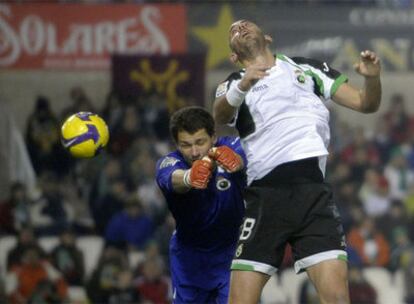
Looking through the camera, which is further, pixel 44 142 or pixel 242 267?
pixel 44 142

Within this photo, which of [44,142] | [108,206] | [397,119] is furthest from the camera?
[397,119]

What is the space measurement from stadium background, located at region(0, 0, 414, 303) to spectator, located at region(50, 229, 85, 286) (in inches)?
2.4

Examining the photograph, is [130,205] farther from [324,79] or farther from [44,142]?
[324,79]

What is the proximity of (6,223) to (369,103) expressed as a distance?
29.7 feet

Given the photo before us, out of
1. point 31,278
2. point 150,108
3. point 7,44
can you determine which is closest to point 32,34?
point 7,44

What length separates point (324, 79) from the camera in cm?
699

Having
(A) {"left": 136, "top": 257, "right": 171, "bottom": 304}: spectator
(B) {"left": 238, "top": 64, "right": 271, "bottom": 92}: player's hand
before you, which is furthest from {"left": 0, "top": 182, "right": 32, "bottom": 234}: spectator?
(B) {"left": 238, "top": 64, "right": 271, "bottom": 92}: player's hand

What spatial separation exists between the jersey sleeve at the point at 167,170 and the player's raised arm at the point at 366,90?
45.4 inches

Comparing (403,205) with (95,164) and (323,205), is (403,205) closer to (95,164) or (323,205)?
(95,164)

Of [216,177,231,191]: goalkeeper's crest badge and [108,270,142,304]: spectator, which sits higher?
[216,177,231,191]: goalkeeper's crest badge

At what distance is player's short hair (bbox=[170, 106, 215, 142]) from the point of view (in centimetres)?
733

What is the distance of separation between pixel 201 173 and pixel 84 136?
1603 mm

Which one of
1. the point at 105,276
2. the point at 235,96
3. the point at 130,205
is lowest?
the point at 105,276

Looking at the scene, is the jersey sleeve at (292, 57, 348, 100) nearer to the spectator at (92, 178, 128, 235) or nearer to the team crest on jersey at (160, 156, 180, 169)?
the team crest on jersey at (160, 156, 180, 169)
